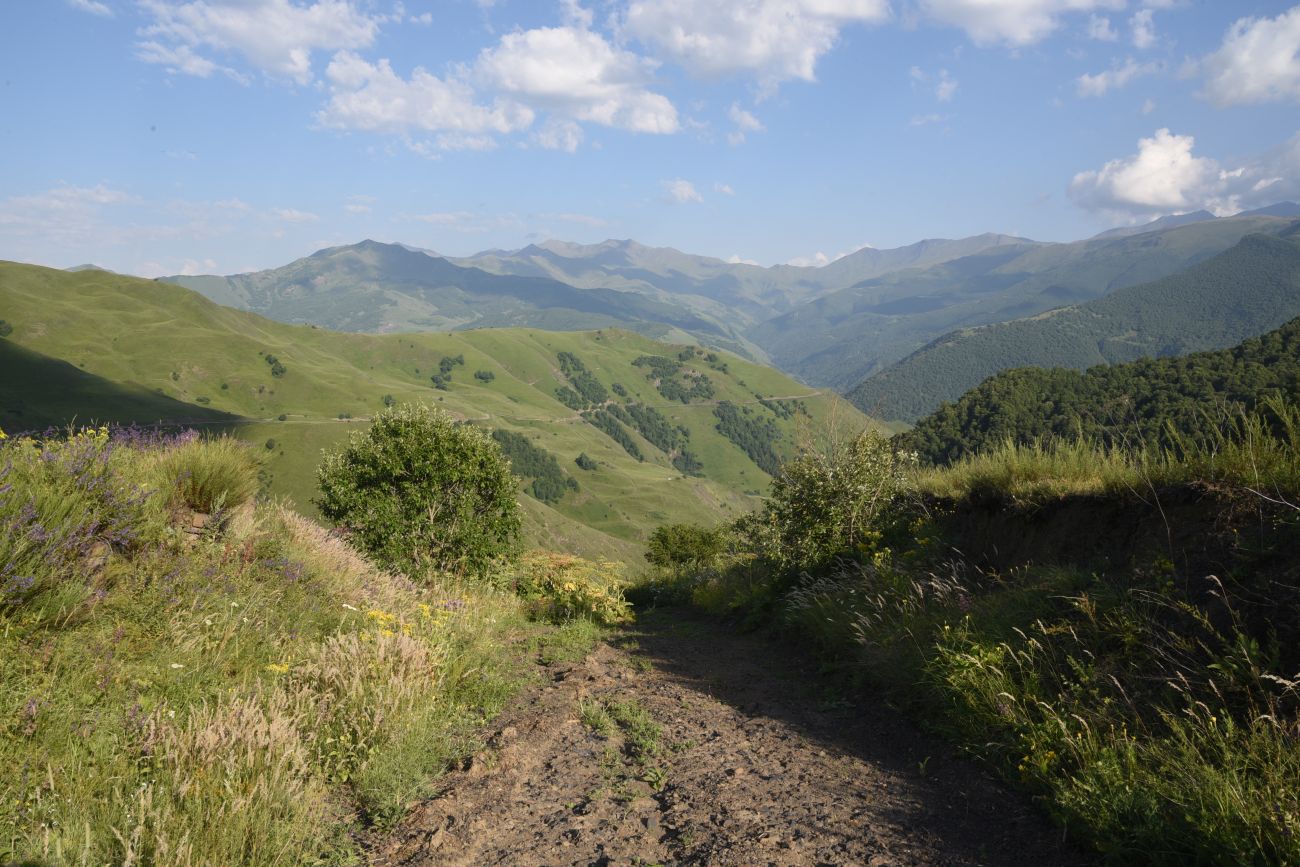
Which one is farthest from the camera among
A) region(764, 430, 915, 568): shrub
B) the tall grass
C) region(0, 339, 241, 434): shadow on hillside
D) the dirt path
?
region(0, 339, 241, 434): shadow on hillside

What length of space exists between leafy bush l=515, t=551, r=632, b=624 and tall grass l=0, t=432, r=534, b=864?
4191 millimetres

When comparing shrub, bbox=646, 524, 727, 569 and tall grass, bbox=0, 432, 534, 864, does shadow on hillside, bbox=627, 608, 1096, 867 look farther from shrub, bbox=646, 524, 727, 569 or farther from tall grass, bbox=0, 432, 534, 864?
shrub, bbox=646, 524, 727, 569

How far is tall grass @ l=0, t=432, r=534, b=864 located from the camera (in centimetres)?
333

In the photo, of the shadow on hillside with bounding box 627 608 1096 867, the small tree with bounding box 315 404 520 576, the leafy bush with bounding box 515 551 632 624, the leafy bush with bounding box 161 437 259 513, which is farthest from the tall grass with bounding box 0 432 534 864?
the small tree with bounding box 315 404 520 576

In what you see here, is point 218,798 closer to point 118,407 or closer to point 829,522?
point 829,522

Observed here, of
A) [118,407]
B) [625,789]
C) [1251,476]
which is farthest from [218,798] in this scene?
[118,407]

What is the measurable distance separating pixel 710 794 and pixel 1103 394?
55470mm

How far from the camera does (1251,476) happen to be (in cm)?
580

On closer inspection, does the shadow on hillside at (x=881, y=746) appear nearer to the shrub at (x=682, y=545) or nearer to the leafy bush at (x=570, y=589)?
the leafy bush at (x=570, y=589)

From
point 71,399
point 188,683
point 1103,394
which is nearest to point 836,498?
point 188,683

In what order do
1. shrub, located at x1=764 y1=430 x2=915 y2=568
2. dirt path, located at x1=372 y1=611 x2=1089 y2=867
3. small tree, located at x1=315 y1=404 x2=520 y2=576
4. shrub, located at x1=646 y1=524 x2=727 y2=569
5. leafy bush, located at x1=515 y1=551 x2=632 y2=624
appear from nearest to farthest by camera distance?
dirt path, located at x1=372 y1=611 x2=1089 y2=867, shrub, located at x1=764 y1=430 x2=915 y2=568, leafy bush, located at x1=515 y1=551 x2=632 y2=624, small tree, located at x1=315 y1=404 x2=520 y2=576, shrub, located at x1=646 y1=524 x2=727 y2=569

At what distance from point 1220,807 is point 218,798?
5.12 metres

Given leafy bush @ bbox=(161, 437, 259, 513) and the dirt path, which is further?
leafy bush @ bbox=(161, 437, 259, 513)

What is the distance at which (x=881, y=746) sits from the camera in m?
5.77
